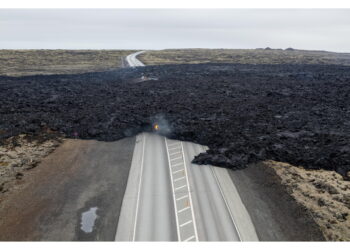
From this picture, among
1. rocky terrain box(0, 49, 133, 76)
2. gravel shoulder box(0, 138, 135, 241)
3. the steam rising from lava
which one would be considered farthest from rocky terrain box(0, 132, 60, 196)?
rocky terrain box(0, 49, 133, 76)

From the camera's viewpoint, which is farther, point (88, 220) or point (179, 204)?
point (179, 204)

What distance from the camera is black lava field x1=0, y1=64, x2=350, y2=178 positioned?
153 ft

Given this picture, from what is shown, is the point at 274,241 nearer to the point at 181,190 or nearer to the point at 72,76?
the point at 181,190

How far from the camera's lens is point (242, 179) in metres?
39.3

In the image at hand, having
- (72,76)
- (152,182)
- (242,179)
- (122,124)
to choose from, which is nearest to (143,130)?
(122,124)

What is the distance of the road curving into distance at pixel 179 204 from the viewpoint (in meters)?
29.0

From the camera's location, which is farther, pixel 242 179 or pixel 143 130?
pixel 143 130

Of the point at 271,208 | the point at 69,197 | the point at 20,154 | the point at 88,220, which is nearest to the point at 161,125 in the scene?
the point at 20,154

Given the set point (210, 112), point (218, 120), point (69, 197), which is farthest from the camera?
point (210, 112)

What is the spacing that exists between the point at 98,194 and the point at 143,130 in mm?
23390

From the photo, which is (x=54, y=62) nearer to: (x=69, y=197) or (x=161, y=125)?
(x=161, y=125)

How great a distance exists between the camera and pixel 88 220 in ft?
101

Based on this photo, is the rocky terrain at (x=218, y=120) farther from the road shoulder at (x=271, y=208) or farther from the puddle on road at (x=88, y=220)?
the puddle on road at (x=88, y=220)

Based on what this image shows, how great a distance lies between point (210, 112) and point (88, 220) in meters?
42.2
